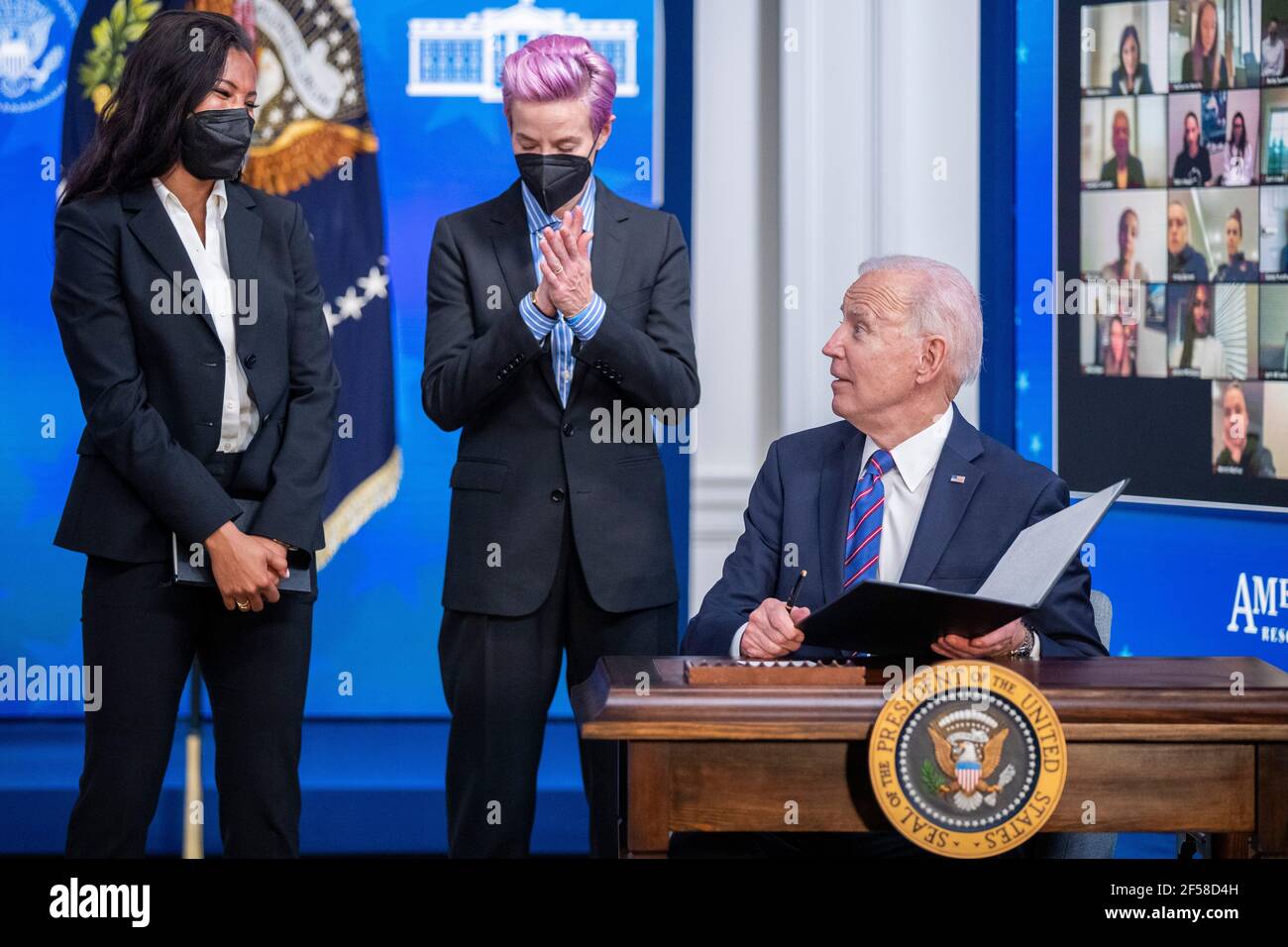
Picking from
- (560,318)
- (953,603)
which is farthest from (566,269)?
(953,603)

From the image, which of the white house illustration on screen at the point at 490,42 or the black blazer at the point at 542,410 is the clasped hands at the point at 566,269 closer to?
the black blazer at the point at 542,410

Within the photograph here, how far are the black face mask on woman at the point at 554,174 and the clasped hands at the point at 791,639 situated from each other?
111cm

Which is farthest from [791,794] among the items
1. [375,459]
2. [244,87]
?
[375,459]

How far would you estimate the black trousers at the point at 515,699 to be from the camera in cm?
338

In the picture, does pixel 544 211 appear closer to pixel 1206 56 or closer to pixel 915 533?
pixel 915 533

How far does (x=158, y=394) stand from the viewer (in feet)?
10.4

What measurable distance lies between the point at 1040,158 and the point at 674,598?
6.53 feet

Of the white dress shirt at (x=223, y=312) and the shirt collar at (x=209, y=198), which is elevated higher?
the shirt collar at (x=209, y=198)

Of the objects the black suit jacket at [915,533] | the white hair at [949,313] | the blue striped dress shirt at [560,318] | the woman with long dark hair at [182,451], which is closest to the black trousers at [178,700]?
the woman with long dark hair at [182,451]

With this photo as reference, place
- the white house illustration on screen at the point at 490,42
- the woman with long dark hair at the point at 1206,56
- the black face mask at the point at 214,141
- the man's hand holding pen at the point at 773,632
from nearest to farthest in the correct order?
the man's hand holding pen at the point at 773,632 < the black face mask at the point at 214,141 < the woman with long dark hair at the point at 1206,56 < the white house illustration on screen at the point at 490,42

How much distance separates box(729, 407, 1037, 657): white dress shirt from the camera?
2.96 m

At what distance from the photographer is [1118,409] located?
4508 millimetres

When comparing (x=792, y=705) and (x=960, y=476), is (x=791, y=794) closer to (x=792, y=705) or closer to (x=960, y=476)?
(x=792, y=705)
